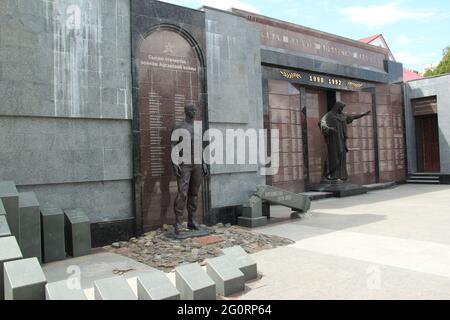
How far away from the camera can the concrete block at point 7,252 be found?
13.1 feet

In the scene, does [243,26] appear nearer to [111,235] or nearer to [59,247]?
[111,235]

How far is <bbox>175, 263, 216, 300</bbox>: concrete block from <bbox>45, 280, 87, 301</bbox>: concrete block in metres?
1.03

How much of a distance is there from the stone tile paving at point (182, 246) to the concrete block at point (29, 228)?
53.7 inches

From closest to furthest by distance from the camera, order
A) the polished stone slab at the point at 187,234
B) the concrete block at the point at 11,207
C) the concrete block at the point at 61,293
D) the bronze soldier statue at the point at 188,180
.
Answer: the concrete block at the point at 61,293
the concrete block at the point at 11,207
the polished stone slab at the point at 187,234
the bronze soldier statue at the point at 188,180

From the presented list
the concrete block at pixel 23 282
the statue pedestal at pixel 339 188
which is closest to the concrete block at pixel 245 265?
the concrete block at pixel 23 282

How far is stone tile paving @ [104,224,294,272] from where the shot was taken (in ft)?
19.5

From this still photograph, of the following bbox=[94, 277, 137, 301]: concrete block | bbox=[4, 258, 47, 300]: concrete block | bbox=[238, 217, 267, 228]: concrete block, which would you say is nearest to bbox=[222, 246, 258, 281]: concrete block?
bbox=[94, 277, 137, 301]: concrete block

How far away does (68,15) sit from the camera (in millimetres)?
6867

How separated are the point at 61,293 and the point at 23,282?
435 millimetres

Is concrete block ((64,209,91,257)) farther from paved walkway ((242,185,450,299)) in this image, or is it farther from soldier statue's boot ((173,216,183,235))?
paved walkway ((242,185,450,299))

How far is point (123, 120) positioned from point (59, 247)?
266cm

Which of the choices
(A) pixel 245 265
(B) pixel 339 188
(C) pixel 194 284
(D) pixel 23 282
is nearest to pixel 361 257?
(A) pixel 245 265

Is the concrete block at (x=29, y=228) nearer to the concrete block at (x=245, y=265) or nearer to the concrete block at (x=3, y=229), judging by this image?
the concrete block at (x=3, y=229)
